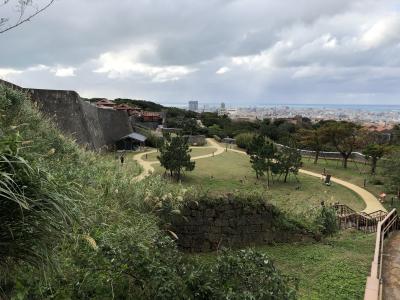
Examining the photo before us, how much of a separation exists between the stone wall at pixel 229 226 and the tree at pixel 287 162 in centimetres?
1803

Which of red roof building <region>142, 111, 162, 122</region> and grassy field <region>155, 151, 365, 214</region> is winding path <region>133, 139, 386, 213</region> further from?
red roof building <region>142, 111, 162, 122</region>

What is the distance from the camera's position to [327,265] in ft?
24.6

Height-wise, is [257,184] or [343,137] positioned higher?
[343,137]

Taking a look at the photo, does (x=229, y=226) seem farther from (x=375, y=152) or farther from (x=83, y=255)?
(x=375, y=152)

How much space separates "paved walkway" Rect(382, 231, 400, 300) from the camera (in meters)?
5.86

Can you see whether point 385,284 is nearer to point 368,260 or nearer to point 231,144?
point 368,260

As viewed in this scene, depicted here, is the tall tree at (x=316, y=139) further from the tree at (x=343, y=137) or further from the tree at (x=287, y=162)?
the tree at (x=287, y=162)

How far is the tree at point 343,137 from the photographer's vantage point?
33.9 m

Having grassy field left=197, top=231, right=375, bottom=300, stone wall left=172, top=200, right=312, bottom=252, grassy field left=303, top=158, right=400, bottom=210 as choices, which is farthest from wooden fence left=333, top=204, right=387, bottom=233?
grassy field left=303, top=158, right=400, bottom=210

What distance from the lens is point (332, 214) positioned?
1034 centimetres

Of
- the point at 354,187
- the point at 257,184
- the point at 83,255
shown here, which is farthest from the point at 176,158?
the point at 83,255

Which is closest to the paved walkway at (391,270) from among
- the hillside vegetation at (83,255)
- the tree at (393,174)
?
the hillside vegetation at (83,255)

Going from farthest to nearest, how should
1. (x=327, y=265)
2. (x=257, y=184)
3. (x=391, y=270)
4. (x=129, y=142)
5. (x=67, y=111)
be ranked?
(x=129, y=142), (x=257, y=184), (x=67, y=111), (x=327, y=265), (x=391, y=270)

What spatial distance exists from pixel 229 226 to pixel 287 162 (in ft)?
64.8
